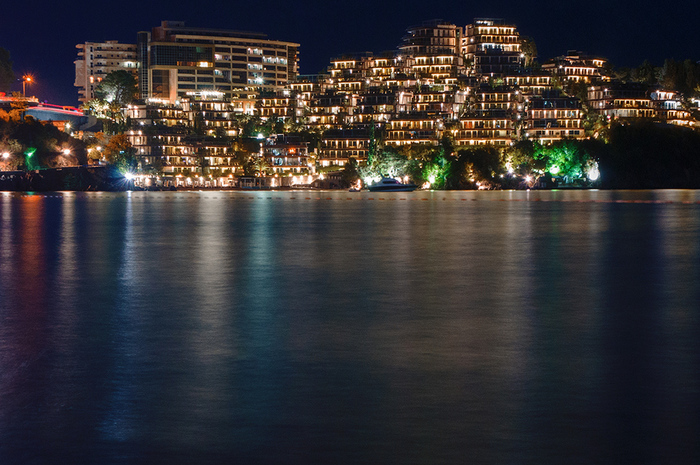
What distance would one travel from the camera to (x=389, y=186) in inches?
5625

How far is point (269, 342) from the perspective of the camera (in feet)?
36.0

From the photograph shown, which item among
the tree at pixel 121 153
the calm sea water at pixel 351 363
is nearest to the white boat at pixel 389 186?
the tree at pixel 121 153

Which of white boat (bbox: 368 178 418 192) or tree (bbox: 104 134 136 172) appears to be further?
tree (bbox: 104 134 136 172)

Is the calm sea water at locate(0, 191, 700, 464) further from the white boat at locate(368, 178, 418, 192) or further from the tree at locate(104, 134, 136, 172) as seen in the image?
the tree at locate(104, 134, 136, 172)

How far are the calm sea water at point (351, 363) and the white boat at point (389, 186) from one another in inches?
4774

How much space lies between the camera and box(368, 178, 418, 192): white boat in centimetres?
14262

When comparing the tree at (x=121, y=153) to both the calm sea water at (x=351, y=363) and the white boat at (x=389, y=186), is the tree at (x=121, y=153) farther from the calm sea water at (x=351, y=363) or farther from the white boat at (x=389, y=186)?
the calm sea water at (x=351, y=363)

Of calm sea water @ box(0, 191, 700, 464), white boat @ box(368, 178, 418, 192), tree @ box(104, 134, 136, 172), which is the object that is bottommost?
calm sea water @ box(0, 191, 700, 464)

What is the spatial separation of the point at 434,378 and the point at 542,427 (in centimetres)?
182

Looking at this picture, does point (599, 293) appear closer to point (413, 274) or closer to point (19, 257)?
point (413, 274)

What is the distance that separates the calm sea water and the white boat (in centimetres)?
12125

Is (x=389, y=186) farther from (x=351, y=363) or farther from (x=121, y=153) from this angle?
(x=351, y=363)

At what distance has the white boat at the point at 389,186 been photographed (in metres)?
143

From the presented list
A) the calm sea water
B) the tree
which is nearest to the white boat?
the tree
